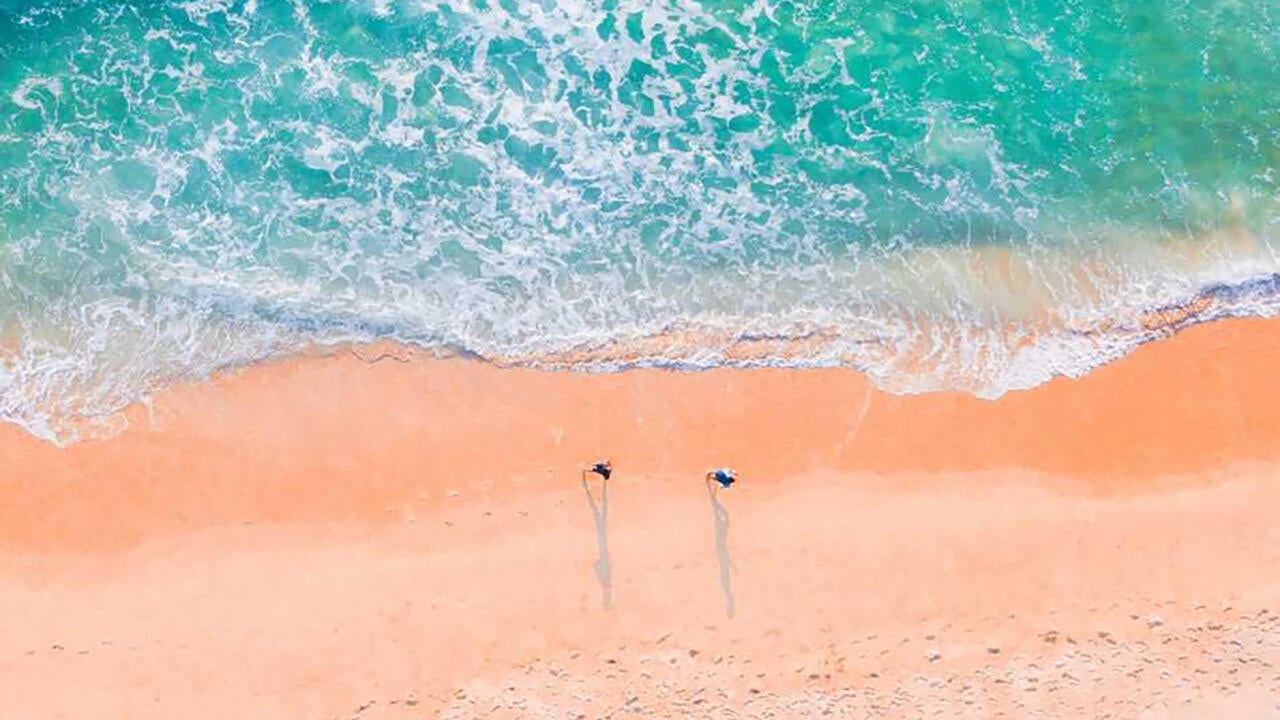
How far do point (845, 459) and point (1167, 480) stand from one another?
7924 millimetres

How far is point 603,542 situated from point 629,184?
9827 millimetres

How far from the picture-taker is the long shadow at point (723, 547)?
23922mm

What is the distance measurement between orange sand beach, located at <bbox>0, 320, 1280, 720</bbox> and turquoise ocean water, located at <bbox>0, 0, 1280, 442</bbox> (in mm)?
1286

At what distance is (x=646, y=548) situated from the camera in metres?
24.2

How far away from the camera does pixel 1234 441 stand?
83.1 ft

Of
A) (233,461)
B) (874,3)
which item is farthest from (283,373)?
(874,3)

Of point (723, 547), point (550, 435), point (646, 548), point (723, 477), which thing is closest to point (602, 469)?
point (550, 435)

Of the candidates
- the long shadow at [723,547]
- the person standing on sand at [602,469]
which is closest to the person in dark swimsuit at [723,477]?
the long shadow at [723,547]

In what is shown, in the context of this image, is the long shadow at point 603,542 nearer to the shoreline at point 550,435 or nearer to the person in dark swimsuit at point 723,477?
the shoreline at point 550,435

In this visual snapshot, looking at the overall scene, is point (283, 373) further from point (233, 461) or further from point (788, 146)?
point (788, 146)

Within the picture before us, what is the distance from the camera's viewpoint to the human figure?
24.0 metres

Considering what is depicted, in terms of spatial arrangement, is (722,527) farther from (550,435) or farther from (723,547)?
(550,435)

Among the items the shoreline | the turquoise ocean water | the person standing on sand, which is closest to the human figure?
the shoreline

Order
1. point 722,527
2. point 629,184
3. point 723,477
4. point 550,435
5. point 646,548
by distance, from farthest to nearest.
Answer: point 629,184 < point 550,435 < point 722,527 < point 646,548 < point 723,477
